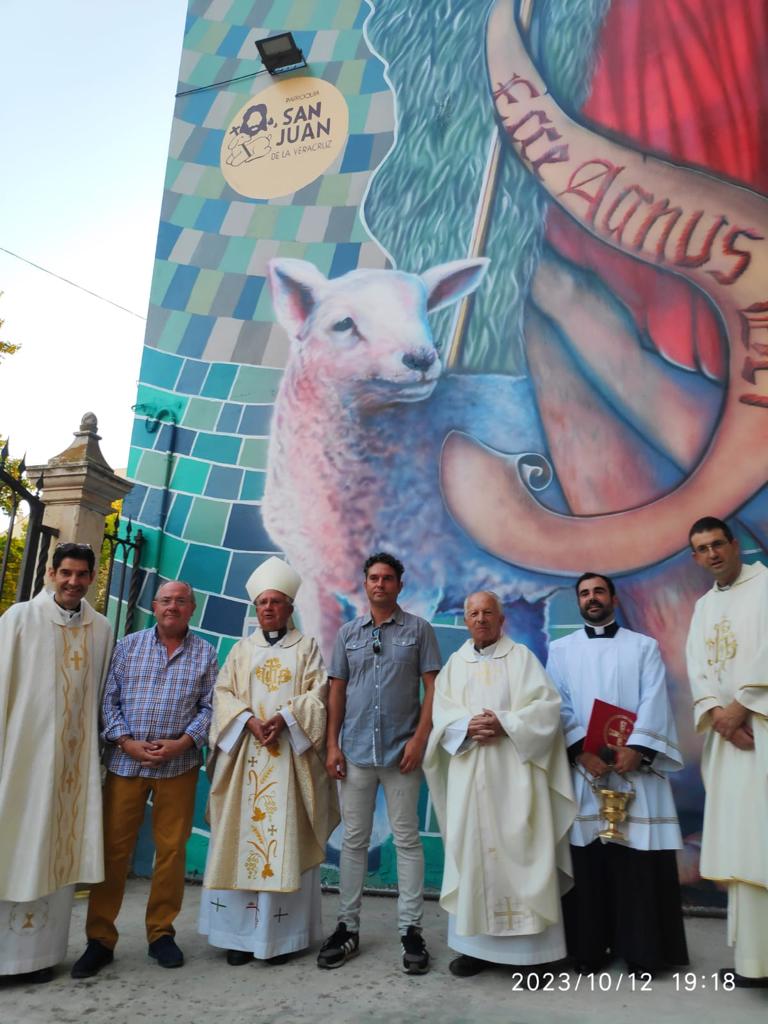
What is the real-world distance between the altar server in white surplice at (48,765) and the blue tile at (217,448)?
2.23 m

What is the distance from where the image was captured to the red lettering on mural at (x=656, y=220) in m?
5.22

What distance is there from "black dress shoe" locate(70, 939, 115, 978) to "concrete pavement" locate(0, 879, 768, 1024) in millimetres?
36

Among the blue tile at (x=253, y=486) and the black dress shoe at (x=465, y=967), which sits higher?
the blue tile at (x=253, y=486)

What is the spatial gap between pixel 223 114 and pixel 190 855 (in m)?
5.38

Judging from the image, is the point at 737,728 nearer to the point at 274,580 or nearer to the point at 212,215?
the point at 274,580

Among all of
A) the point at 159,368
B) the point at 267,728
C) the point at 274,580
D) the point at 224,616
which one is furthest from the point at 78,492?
the point at 267,728

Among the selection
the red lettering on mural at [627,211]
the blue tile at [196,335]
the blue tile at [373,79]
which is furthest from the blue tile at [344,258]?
the red lettering on mural at [627,211]

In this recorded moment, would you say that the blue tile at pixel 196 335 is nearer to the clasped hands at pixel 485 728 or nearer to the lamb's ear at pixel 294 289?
the lamb's ear at pixel 294 289

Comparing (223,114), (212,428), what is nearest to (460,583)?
(212,428)

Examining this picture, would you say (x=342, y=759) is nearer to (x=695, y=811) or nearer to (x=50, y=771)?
(x=50, y=771)

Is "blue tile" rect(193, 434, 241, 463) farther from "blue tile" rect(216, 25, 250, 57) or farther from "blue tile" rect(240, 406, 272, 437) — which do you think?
"blue tile" rect(216, 25, 250, 57)

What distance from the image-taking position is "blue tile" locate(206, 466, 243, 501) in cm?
584

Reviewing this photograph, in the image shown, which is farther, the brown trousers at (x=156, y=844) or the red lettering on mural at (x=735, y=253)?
the red lettering on mural at (x=735, y=253)

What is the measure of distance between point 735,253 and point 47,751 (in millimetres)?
4529
